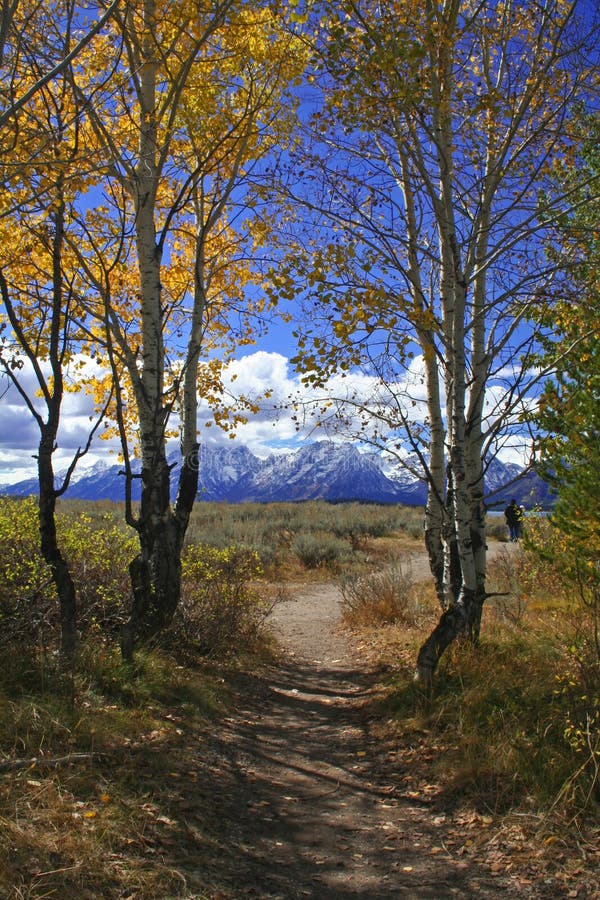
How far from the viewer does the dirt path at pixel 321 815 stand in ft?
9.98

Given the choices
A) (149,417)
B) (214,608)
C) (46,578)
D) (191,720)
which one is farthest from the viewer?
(214,608)

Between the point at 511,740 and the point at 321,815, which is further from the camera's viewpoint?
the point at 511,740

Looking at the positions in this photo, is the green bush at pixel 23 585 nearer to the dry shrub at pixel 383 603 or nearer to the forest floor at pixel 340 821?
the forest floor at pixel 340 821

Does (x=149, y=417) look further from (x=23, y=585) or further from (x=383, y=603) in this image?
(x=383, y=603)

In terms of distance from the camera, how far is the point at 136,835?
3.10 metres

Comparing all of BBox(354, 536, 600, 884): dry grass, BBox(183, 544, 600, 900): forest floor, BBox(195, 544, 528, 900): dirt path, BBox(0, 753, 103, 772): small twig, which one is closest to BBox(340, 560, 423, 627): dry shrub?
BBox(354, 536, 600, 884): dry grass

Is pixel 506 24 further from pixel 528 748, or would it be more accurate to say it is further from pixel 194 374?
pixel 528 748

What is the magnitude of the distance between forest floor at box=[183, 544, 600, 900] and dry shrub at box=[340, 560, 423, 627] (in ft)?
9.48

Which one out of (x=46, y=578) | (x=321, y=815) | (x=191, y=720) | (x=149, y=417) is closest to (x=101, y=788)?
(x=321, y=815)

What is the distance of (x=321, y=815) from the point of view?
3.82 m

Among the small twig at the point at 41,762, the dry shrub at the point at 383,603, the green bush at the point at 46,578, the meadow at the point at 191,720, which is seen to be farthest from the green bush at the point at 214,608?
the small twig at the point at 41,762

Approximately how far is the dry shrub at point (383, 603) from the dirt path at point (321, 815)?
99.8 inches

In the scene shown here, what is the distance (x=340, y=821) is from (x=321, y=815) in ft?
0.46

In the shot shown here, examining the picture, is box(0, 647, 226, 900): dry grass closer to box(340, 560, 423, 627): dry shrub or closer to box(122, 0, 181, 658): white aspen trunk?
box(122, 0, 181, 658): white aspen trunk
